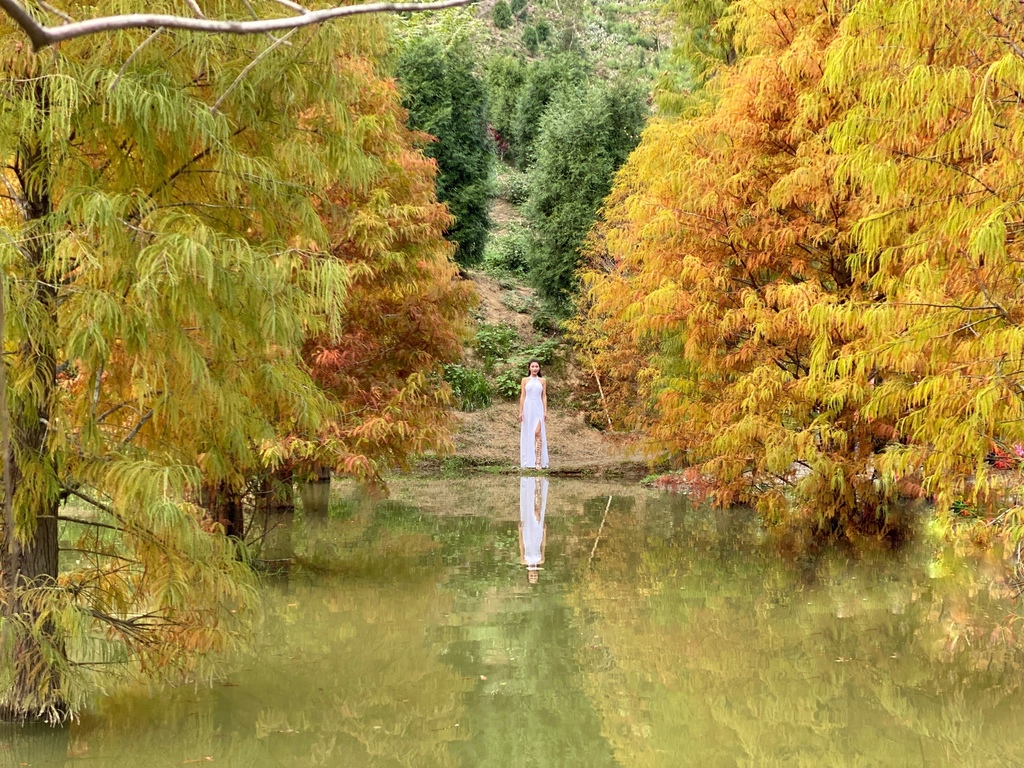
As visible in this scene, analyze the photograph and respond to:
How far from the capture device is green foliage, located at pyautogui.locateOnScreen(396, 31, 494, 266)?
24.1 metres

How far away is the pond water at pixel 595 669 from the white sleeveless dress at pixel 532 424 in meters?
6.85

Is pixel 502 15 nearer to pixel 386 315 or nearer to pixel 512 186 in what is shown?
pixel 512 186

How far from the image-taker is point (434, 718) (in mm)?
5348

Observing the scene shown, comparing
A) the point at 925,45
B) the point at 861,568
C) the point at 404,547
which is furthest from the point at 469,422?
the point at 925,45

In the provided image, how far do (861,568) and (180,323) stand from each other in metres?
6.83

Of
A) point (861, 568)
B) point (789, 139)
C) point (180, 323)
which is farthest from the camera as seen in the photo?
point (789, 139)

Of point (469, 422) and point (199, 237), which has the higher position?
point (199, 237)

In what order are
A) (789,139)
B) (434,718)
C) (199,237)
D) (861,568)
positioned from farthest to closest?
(789,139) < (861,568) < (434,718) < (199,237)

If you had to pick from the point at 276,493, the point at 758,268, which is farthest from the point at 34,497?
the point at 758,268

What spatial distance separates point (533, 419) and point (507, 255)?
1208cm

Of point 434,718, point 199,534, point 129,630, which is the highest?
point 199,534

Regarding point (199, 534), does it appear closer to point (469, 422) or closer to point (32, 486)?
point (32, 486)

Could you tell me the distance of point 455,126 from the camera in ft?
80.0

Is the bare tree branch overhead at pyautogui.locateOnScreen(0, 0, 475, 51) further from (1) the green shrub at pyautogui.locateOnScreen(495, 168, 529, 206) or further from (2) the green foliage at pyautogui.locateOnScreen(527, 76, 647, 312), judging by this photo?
(1) the green shrub at pyautogui.locateOnScreen(495, 168, 529, 206)
